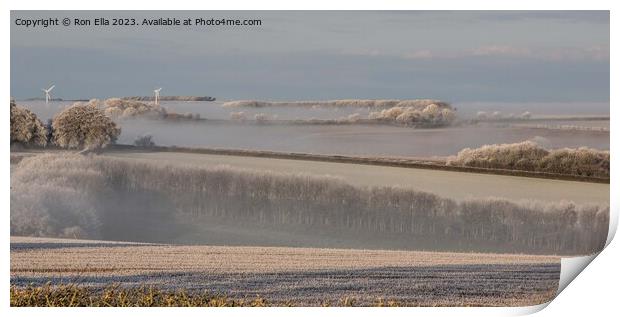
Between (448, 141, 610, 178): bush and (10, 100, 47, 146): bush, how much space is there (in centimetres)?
281

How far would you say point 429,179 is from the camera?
949 cm

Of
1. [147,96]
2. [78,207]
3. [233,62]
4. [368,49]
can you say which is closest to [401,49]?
[368,49]

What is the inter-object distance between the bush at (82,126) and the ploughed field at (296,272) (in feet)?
2.23

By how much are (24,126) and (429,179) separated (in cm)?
276

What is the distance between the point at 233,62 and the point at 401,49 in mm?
1142

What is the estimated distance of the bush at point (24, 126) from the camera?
923 cm

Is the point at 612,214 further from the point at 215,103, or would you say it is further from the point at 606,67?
the point at 215,103

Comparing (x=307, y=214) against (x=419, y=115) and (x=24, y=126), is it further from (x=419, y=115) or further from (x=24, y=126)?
(x=24, y=126)

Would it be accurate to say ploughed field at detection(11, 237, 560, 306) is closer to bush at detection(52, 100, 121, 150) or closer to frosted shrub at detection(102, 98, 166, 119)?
bush at detection(52, 100, 121, 150)

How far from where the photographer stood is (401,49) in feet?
30.8

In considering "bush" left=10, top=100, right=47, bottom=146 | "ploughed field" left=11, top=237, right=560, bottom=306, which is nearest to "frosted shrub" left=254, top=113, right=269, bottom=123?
"ploughed field" left=11, top=237, right=560, bottom=306

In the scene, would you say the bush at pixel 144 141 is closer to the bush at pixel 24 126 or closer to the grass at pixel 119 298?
the bush at pixel 24 126

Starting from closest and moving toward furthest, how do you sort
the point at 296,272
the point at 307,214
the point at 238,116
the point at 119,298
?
the point at 119,298 → the point at 296,272 → the point at 238,116 → the point at 307,214

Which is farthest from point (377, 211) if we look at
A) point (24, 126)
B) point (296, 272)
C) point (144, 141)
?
point (24, 126)
